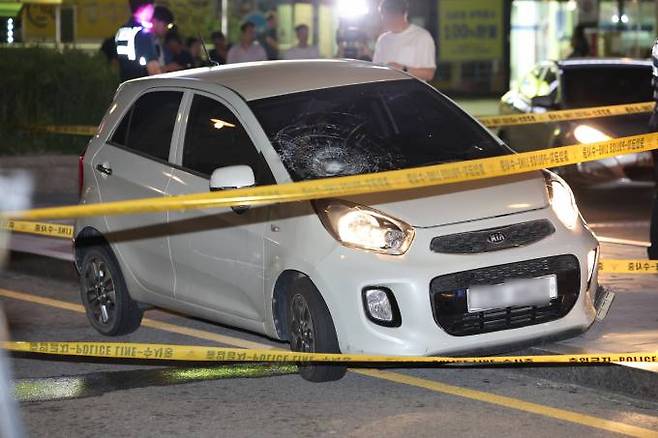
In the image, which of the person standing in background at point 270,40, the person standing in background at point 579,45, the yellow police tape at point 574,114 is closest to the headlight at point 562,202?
the yellow police tape at point 574,114

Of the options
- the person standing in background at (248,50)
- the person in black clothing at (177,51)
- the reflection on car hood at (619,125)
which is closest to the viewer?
the reflection on car hood at (619,125)

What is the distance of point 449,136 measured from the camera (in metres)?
8.48

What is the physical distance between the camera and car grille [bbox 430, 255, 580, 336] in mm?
7234

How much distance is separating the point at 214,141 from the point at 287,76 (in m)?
0.59

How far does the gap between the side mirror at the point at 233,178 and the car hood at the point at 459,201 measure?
54 cm

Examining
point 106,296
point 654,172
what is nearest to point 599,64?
point 654,172

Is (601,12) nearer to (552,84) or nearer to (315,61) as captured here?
(552,84)

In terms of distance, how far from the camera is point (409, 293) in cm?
717

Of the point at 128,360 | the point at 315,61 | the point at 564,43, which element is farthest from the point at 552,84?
the point at 564,43

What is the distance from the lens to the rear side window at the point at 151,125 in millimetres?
8898

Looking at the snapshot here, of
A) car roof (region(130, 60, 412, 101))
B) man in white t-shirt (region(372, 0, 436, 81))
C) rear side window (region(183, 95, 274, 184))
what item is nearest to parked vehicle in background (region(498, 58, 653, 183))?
man in white t-shirt (region(372, 0, 436, 81))

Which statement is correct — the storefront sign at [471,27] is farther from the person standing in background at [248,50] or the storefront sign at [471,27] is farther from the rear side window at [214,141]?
the rear side window at [214,141]

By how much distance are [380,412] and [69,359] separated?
2.19 metres

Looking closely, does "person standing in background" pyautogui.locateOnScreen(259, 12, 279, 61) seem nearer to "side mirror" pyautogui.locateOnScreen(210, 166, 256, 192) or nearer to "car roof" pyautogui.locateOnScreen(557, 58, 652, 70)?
"car roof" pyautogui.locateOnScreen(557, 58, 652, 70)
